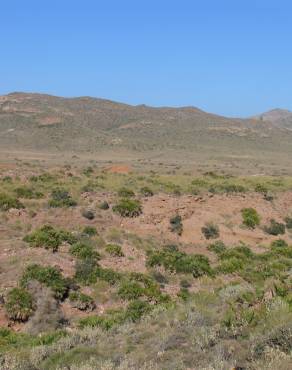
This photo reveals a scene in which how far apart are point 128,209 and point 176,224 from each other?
2.33m

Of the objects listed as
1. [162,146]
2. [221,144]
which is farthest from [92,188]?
[221,144]

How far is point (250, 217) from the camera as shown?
1054 inches

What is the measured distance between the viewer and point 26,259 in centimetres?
1644

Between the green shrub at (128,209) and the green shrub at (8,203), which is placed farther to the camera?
the green shrub at (128,209)

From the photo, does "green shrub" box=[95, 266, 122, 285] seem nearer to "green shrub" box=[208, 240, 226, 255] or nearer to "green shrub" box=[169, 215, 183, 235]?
"green shrub" box=[208, 240, 226, 255]

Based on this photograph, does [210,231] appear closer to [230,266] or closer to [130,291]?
[230,266]

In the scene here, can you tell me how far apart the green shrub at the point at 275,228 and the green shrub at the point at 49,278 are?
1386 cm

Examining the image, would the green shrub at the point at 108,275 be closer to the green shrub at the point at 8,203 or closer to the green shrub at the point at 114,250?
the green shrub at the point at 114,250

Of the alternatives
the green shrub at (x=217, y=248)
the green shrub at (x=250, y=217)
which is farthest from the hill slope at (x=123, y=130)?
the green shrub at (x=217, y=248)

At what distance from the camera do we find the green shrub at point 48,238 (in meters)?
17.9

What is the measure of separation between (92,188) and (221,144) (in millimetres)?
73568

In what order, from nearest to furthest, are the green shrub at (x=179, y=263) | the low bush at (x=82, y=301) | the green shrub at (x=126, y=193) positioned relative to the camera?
the low bush at (x=82, y=301), the green shrub at (x=179, y=263), the green shrub at (x=126, y=193)

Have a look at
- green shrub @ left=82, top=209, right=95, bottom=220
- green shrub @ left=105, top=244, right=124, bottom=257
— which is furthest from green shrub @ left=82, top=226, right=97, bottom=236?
green shrub @ left=82, top=209, right=95, bottom=220

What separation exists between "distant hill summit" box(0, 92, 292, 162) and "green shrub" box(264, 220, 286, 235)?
58.6m
